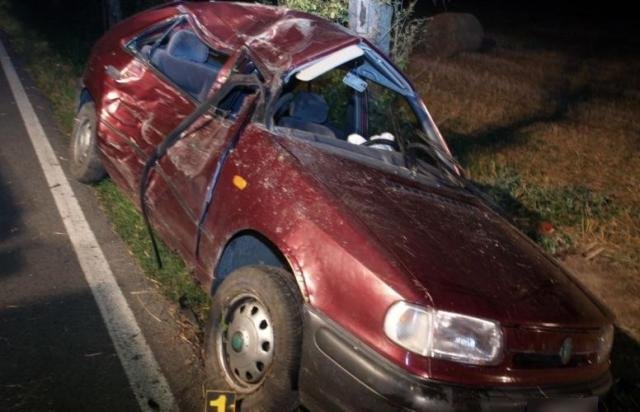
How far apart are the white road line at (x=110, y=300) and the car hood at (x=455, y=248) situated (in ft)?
4.55

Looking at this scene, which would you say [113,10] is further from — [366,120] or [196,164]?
[196,164]

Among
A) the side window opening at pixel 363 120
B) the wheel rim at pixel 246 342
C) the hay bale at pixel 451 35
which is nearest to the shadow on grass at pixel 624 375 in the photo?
the side window opening at pixel 363 120

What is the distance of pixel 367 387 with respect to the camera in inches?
97.2

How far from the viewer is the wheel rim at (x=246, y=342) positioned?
290 cm

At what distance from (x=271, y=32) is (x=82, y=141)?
7.78ft

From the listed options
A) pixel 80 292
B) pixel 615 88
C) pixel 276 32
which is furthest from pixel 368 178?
pixel 615 88

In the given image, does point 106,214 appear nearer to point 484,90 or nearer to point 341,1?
point 341,1

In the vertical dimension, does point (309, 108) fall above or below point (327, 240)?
above

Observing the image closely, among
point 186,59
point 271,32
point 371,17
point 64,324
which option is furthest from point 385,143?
point 371,17

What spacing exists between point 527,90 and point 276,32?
9.57 m

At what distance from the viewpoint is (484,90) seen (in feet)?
39.5

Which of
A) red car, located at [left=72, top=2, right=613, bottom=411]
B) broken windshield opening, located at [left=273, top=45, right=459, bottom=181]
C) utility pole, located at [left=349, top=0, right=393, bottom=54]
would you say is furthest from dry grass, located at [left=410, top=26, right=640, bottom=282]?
red car, located at [left=72, top=2, right=613, bottom=411]

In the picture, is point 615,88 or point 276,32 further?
point 615,88

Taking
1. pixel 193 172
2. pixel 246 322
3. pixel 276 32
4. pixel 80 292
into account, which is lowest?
pixel 80 292
